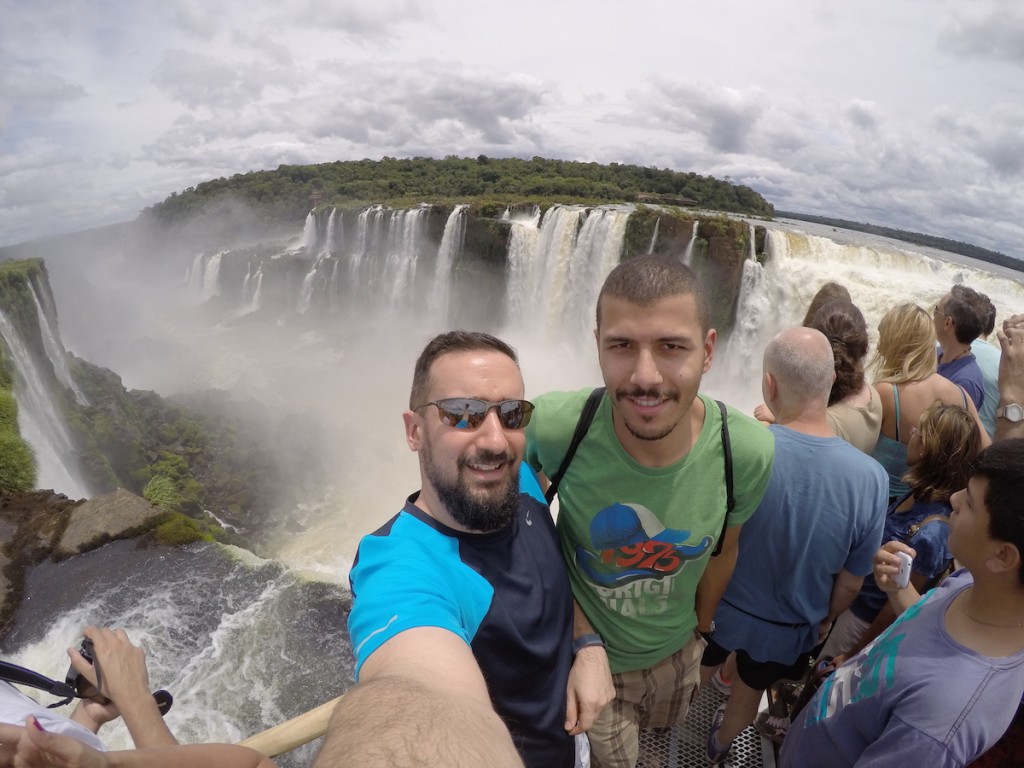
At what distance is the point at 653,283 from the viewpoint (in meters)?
1.67

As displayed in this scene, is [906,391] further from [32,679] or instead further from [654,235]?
[654,235]

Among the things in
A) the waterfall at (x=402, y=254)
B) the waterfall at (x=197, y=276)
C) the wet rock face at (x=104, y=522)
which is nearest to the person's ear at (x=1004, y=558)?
the wet rock face at (x=104, y=522)

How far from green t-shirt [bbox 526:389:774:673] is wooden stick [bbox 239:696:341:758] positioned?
95cm

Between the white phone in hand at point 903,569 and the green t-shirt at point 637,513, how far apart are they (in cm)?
59

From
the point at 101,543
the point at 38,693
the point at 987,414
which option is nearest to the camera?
the point at 987,414

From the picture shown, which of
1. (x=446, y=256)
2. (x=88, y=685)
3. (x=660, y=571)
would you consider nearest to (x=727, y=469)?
(x=660, y=571)

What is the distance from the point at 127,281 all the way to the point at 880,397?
190 ft

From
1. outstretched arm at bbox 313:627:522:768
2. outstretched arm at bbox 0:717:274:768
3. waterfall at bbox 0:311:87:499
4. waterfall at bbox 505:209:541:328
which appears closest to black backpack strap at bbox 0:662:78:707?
outstretched arm at bbox 0:717:274:768

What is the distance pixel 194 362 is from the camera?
85.1 ft

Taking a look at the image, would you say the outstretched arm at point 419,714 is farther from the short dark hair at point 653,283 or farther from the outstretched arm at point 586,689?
the short dark hair at point 653,283

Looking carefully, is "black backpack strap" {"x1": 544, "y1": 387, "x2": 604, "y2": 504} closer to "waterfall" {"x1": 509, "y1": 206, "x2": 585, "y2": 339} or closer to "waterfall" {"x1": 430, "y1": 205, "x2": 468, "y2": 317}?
"waterfall" {"x1": 509, "y1": 206, "x2": 585, "y2": 339}

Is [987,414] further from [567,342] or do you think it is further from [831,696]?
[567,342]

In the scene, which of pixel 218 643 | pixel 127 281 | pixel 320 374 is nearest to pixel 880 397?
pixel 218 643

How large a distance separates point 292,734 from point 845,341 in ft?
9.30
